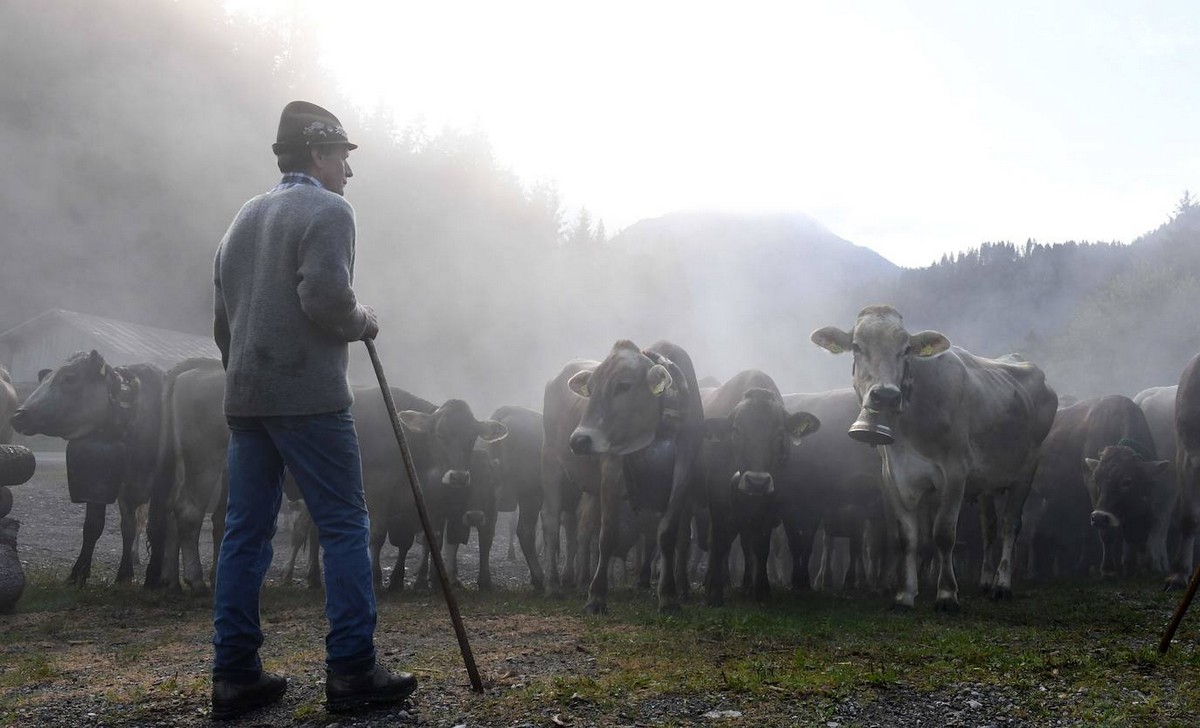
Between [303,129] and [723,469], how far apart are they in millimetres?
5880

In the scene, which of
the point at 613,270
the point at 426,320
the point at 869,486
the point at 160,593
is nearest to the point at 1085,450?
the point at 869,486

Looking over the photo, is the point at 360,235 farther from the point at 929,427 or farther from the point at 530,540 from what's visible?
the point at 929,427

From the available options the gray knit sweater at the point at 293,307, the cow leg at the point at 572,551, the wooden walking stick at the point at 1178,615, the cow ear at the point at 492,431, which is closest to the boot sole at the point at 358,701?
the gray knit sweater at the point at 293,307

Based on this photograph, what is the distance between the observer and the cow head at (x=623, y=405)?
27.9ft

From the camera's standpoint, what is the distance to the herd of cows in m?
8.80

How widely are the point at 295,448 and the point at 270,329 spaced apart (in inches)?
22.8

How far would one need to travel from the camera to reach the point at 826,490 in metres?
10.7

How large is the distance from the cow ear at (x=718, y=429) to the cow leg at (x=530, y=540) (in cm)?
286

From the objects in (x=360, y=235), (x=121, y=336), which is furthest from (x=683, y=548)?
(x=360, y=235)

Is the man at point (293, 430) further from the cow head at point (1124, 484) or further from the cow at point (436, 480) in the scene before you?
the cow head at point (1124, 484)

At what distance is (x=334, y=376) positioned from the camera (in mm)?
4703

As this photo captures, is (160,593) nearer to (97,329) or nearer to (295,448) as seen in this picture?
(295,448)

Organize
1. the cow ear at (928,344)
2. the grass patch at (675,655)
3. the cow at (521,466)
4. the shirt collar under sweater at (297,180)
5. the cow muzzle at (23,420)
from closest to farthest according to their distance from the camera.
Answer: the grass patch at (675,655)
the shirt collar under sweater at (297,180)
the cow ear at (928,344)
the cow muzzle at (23,420)
the cow at (521,466)

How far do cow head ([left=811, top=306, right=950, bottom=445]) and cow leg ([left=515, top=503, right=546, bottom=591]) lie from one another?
14.4 feet
